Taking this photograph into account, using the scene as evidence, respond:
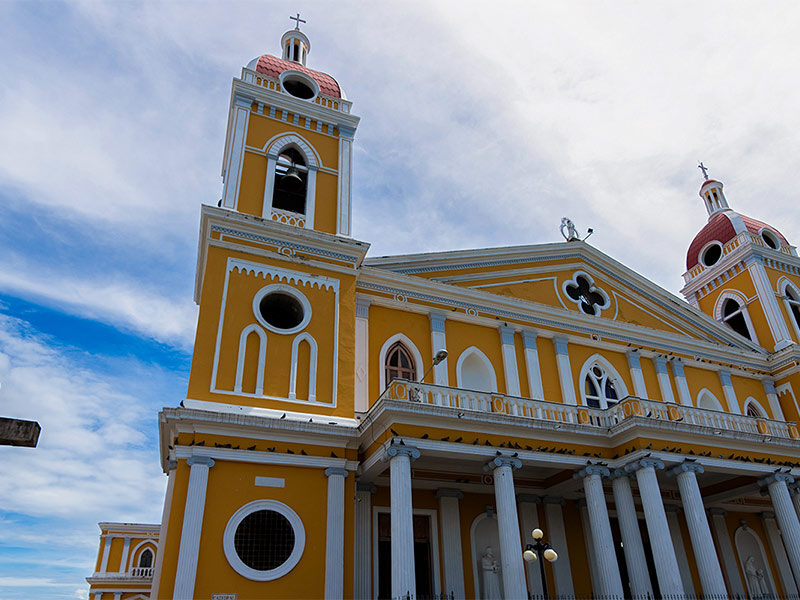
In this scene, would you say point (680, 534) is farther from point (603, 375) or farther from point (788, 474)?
point (603, 375)

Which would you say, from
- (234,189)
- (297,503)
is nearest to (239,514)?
(297,503)

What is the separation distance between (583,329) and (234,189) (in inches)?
449

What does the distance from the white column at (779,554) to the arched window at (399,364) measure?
13111 mm

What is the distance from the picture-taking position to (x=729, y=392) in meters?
21.0

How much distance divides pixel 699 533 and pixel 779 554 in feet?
29.2

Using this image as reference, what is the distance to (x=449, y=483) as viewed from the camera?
1554 centimetres

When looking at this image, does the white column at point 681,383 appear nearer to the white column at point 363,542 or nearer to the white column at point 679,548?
the white column at point 679,548

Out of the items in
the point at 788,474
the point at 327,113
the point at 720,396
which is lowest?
the point at 788,474

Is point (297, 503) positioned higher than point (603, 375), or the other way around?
point (603, 375)

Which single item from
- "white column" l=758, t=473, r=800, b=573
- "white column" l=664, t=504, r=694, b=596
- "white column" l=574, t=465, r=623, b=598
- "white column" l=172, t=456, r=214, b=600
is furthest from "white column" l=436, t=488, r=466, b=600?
"white column" l=758, t=473, r=800, b=573

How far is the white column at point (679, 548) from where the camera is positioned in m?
17.0

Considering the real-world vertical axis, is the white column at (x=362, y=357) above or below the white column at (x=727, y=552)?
above

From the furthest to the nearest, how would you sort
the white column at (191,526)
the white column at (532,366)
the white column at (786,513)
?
the white column at (532,366) < the white column at (786,513) < the white column at (191,526)

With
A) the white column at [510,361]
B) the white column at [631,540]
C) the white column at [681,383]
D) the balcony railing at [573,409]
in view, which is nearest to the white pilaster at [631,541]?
the white column at [631,540]
